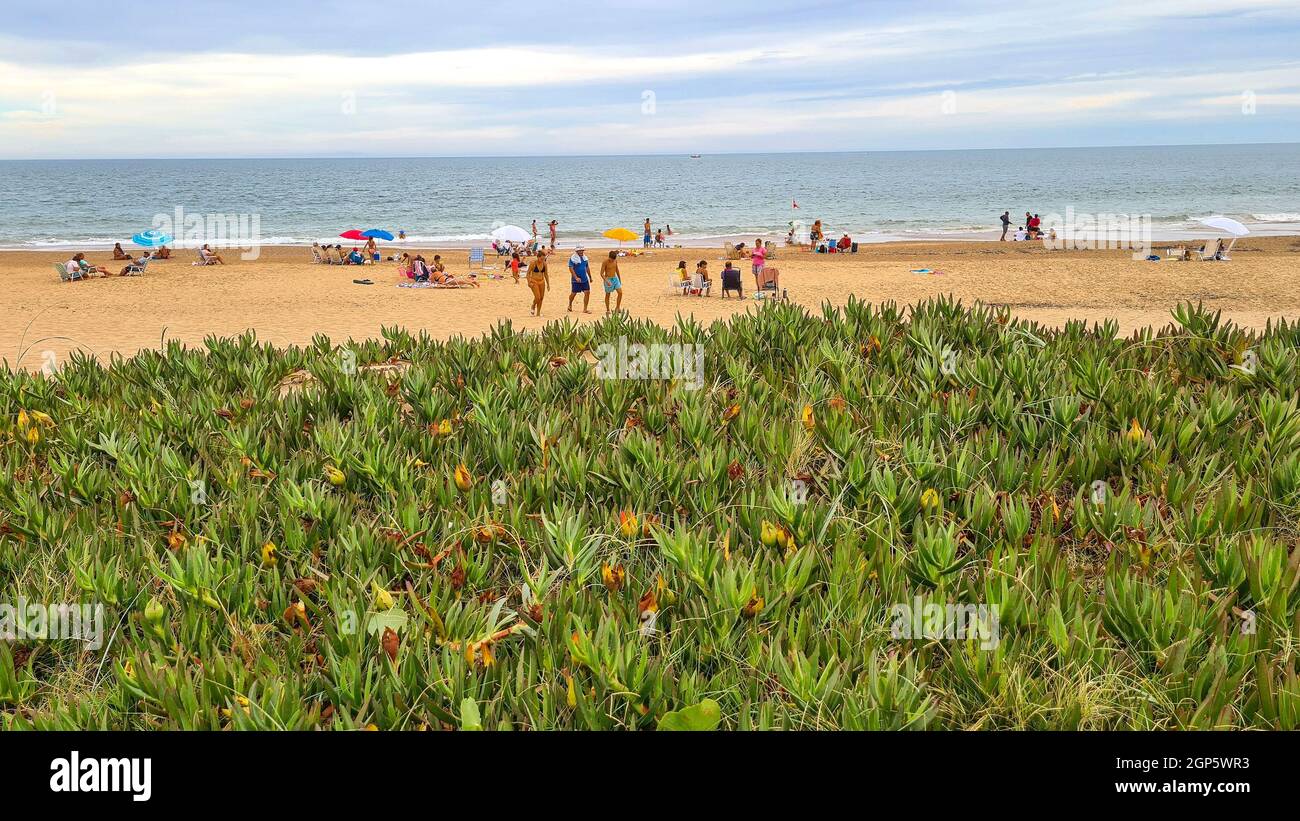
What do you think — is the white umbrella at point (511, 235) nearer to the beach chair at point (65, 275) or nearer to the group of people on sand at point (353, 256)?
the group of people on sand at point (353, 256)

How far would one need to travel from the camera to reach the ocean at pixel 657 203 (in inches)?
2254

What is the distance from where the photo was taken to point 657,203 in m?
88.4

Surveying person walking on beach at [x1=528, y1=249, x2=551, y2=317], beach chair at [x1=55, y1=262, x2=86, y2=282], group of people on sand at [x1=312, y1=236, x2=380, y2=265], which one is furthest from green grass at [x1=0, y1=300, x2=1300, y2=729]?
group of people on sand at [x1=312, y1=236, x2=380, y2=265]

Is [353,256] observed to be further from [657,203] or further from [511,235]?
[657,203]

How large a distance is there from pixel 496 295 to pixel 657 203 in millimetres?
65831

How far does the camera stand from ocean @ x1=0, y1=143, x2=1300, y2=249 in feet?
188

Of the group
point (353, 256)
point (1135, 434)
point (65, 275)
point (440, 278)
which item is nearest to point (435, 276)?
point (440, 278)

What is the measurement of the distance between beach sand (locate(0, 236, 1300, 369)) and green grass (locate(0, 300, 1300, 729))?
8765 mm

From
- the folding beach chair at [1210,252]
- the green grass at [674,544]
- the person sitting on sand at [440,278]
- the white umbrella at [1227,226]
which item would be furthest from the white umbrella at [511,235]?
the green grass at [674,544]

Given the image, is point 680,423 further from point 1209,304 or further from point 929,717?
point 1209,304

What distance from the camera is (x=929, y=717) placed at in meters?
2.62

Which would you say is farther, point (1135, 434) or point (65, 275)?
point (65, 275)
